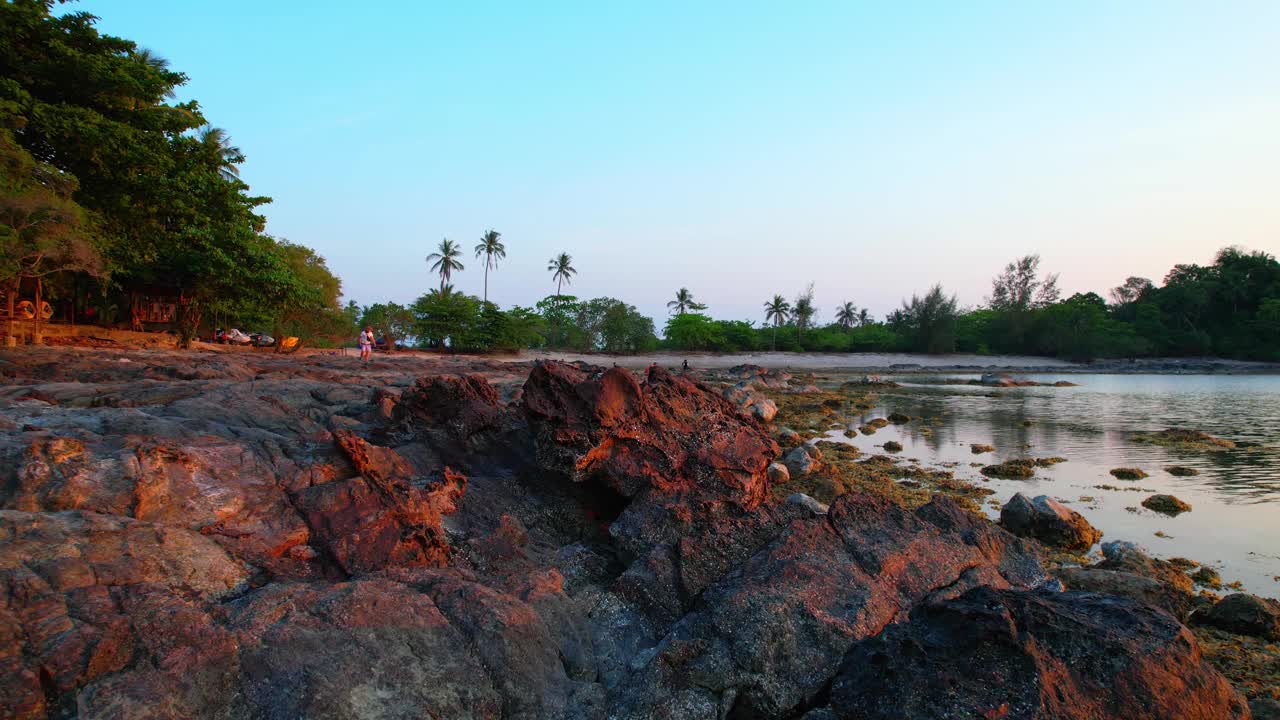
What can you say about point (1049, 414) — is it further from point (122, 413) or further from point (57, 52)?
point (57, 52)

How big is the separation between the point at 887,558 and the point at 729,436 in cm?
252

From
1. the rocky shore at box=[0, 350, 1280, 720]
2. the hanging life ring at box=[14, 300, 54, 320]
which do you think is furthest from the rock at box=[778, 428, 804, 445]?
the hanging life ring at box=[14, 300, 54, 320]

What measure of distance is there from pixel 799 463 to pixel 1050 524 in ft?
12.4

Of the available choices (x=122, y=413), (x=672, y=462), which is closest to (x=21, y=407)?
(x=122, y=413)

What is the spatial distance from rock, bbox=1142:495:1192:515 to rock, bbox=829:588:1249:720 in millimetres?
7983

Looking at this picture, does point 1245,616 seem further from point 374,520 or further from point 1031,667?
point 374,520

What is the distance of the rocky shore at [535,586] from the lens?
2.54 meters

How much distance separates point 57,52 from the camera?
21062 mm

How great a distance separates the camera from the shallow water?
7625 millimetres

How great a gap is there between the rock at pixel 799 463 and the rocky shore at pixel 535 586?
154 inches

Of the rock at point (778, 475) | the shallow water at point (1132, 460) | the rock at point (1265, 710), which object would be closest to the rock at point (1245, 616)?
the shallow water at point (1132, 460)

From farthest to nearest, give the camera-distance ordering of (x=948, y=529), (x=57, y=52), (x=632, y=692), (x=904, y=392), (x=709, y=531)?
1. (x=904, y=392)
2. (x=57, y=52)
3. (x=709, y=531)
4. (x=948, y=529)
5. (x=632, y=692)

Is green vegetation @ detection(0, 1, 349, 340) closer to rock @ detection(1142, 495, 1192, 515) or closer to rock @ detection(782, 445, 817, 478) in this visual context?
rock @ detection(782, 445, 817, 478)

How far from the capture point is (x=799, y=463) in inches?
408
